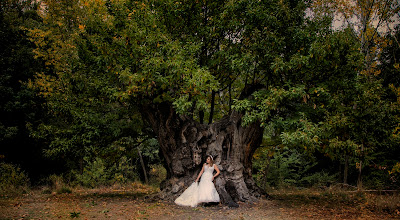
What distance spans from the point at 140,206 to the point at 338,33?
906cm

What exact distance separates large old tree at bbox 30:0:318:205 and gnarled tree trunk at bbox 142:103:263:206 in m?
0.04

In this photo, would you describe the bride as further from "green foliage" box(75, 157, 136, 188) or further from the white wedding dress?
"green foliage" box(75, 157, 136, 188)

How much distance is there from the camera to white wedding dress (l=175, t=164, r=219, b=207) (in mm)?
9273

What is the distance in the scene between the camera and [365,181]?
16.8 m

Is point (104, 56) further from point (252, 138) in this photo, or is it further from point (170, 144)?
point (252, 138)

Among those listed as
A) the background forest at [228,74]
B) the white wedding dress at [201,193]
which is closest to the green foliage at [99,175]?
the background forest at [228,74]

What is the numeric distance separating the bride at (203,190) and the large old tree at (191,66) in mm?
455

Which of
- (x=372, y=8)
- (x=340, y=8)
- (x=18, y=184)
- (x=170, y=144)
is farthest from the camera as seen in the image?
(x=340, y=8)

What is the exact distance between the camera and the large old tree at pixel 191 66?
8.77 meters

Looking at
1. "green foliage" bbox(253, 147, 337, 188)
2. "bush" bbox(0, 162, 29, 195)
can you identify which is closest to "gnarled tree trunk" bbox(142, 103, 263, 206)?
"bush" bbox(0, 162, 29, 195)

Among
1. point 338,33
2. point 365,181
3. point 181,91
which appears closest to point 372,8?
point 338,33

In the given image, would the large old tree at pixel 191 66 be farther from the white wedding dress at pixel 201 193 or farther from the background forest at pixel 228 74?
the white wedding dress at pixel 201 193

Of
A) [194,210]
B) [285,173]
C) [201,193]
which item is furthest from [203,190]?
[285,173]

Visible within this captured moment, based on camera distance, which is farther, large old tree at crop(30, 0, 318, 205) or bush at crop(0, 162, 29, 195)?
bush at crop(0, 162, 29, 195)
